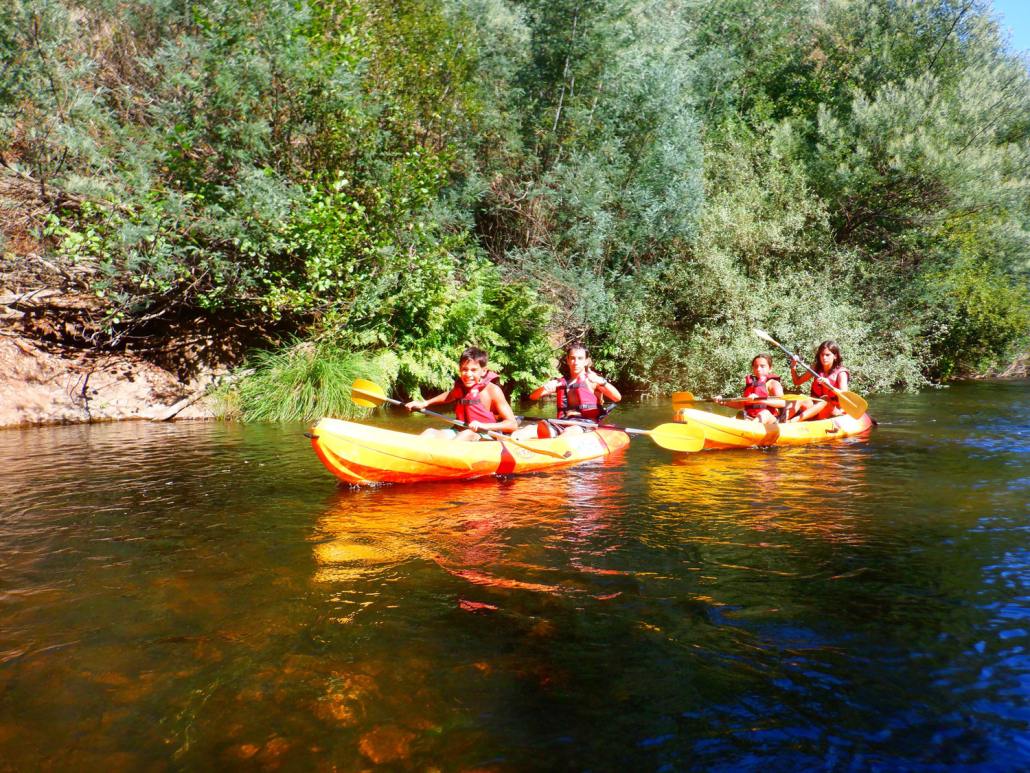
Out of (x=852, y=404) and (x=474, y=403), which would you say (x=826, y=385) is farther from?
(x=474, y=403)

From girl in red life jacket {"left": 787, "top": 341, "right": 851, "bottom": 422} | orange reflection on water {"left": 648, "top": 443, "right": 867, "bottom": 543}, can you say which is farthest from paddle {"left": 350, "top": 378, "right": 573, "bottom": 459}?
girl in red life jacket {"left": 787, "top": 341, "right": 851, "bottom": 422}

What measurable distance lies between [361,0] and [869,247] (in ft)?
37.8

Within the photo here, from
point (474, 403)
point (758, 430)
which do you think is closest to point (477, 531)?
point (474, 403)

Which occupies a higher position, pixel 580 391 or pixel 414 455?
pixel 580 391

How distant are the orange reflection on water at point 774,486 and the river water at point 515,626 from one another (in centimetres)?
4

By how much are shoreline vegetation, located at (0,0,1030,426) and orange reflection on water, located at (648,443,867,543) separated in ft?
18.4

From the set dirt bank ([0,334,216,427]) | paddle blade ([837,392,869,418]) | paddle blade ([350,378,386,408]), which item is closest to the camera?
paddle blade ([350,378,386,408])

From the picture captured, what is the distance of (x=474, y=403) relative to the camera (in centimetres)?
720

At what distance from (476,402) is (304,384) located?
196 inches

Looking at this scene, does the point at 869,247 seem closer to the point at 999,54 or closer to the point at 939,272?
the point at 939,272

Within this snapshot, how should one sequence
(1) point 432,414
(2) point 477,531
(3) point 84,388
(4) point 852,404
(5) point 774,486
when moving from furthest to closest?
(3) point 84,388 → (4) point 852,404 → (1) point 432,414 → (5) point 774,486 → (2) point 477,531

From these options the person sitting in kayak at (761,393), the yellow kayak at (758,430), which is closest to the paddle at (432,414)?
the yellow kayak at (758,430)

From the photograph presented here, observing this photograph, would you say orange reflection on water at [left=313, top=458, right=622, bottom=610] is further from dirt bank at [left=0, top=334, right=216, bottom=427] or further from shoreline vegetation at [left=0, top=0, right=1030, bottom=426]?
dirt bank at [left=0, top=334, right=216, bottom=427]

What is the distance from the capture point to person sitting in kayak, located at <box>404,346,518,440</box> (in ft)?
23.0
